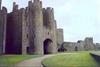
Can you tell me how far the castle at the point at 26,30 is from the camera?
57.7 metres

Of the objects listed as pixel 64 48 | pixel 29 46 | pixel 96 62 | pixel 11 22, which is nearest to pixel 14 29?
pixel 11 22

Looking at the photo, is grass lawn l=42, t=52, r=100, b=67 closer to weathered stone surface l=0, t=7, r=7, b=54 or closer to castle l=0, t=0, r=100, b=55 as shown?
castle l=0, t=0, r=100, b=55

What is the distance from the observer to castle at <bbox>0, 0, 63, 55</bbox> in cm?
5766

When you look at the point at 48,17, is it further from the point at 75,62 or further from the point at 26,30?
the point at 75,62

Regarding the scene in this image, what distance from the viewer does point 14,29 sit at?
201ft

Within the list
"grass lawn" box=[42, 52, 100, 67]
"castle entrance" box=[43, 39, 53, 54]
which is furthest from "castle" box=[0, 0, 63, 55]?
"grass lawn" box=[42, 52, 100, 67]

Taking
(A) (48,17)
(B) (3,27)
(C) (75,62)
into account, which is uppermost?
(A) (48,17)

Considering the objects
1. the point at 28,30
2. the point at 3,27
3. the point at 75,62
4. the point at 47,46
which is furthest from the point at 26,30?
the point at 75,62

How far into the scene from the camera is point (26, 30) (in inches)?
2304

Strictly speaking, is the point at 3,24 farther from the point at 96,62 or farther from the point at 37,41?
the point at 96,62

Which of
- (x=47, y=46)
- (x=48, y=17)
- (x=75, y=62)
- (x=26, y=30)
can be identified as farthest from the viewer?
(x=47, y=46)

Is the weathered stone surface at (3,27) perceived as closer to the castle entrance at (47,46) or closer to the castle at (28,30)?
the castle at (28,30)

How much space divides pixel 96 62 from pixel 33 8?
27.9 meters

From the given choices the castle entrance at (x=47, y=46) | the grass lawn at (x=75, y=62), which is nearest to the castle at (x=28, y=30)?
the castle entrance at (x=47, y=46)
